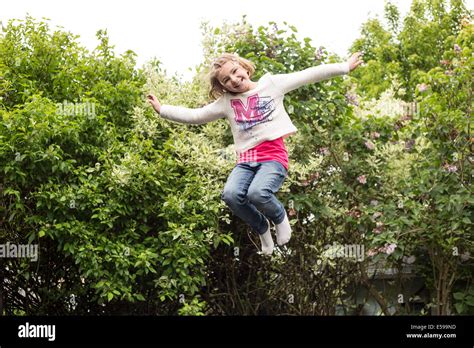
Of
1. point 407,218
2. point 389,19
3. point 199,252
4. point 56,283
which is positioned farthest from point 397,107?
point 389,19

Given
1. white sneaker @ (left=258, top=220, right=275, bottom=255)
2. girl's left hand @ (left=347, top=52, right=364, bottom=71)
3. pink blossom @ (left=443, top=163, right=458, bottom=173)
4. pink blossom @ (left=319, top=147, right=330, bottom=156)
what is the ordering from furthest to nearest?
pink blossom @ (left=319, top=147, right=330, bottom=156)
pink blossom @ (left=443, top=163, right=458, bottom=173)
white sneaker @ (left=258, top=220, right=275, bottom=255)
girl's left hand @ (left=347, top=52, right=364, bottom=71)

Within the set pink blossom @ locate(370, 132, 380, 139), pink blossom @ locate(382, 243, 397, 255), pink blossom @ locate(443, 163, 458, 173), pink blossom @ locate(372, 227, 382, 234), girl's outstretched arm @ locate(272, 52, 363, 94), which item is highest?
pink blossom @ locate(370, 132, 380, 139)

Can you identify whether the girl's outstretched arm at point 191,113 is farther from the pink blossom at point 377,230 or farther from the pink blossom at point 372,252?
the pink blossom at point 372,252

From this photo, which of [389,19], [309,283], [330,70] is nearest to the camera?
[330,70]

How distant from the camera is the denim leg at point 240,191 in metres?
4.58

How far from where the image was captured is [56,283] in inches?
295

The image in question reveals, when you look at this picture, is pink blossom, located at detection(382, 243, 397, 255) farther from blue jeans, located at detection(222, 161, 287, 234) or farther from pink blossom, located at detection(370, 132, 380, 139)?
blue jeans, located at detection(222, 161, 287, 234)

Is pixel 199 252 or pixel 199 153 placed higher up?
pixel 199 153

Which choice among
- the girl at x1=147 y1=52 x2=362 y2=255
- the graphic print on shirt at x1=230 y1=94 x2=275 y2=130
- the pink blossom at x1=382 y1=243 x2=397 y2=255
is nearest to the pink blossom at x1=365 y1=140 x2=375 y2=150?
the pink blossom at x1=382 y1=243 x2=397 y2=255

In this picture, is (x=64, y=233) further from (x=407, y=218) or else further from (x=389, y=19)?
(x=389, y=19)

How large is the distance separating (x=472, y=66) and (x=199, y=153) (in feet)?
8.96

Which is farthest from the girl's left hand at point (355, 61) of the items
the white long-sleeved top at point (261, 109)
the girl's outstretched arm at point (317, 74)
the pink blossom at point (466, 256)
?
the pink blossom at point (466, 256)

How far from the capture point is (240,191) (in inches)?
180

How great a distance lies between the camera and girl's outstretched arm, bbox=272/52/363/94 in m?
4.48
